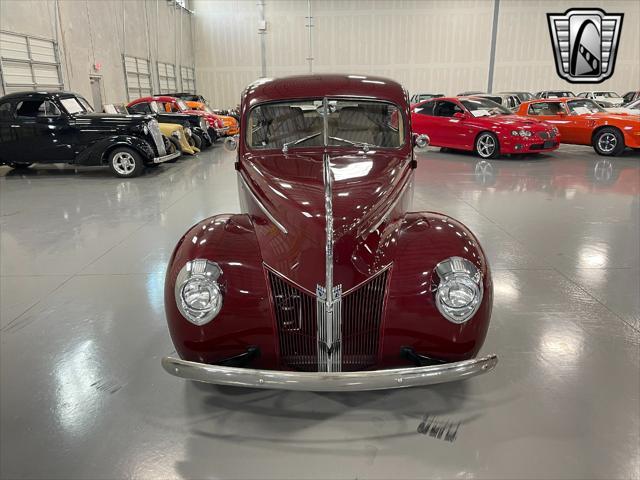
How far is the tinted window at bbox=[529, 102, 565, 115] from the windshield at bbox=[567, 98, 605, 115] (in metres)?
0.32

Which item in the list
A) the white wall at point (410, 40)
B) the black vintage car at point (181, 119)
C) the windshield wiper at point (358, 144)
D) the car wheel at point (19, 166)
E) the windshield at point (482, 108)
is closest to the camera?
the windshield wiper at point (358, 144)

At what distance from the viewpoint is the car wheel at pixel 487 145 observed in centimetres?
1027

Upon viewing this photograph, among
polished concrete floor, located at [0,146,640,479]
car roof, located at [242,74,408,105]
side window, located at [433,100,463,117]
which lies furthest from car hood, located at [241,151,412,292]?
side window, located at [433,100,463,117]

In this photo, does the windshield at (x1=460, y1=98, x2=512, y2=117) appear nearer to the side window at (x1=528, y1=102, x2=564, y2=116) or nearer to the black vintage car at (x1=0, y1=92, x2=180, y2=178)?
the side window at (x1=528, y1=102, x2=564, y2=116)

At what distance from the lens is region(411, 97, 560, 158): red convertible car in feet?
33.0

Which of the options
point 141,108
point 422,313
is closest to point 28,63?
point 141,108

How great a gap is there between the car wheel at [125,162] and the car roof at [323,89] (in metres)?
5.89

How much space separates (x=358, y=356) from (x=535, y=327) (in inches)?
64.3

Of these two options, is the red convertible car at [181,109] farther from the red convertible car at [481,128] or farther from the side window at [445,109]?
the side window at [445,109]

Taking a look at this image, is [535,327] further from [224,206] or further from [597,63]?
[597,63]

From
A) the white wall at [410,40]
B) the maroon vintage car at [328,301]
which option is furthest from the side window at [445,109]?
the white wall at [410,40]

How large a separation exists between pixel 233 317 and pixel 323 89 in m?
1.99

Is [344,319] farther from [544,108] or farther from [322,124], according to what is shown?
[544,108]

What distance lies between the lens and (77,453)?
209 cm
